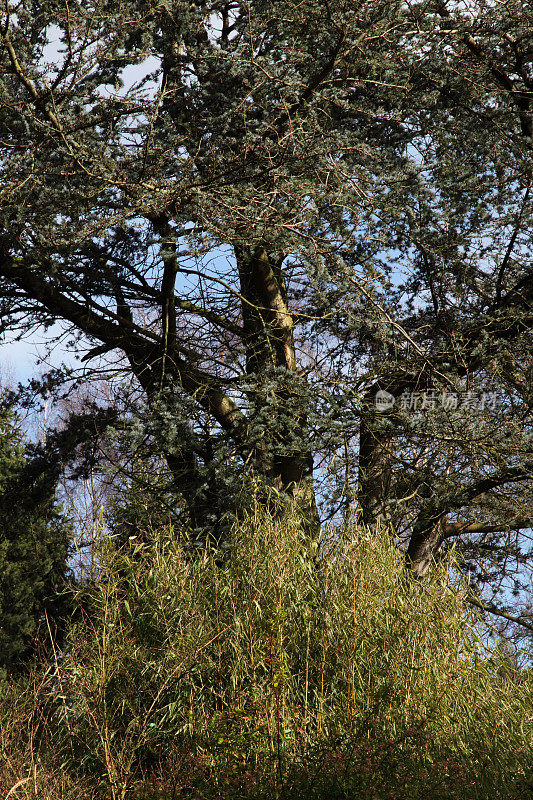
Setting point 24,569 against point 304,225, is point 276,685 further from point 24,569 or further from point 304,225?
point 24,569

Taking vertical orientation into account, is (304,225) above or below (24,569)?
above

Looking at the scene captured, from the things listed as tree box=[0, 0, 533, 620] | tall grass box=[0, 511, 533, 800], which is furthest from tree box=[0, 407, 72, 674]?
tall grass box=[0, 511, 533, 800]

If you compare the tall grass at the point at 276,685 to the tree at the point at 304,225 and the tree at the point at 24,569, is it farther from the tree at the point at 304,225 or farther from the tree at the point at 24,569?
the tree at the point at 24,569

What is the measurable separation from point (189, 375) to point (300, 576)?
7.49 feet

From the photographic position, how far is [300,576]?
478 centimetres

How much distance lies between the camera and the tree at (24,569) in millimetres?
8547

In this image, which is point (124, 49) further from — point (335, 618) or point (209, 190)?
point (335, 618)

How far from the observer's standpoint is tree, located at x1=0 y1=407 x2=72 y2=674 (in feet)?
28.0

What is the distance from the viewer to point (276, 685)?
3828mm

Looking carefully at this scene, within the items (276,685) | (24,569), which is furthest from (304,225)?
(24,569)

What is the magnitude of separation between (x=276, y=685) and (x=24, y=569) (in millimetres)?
6071

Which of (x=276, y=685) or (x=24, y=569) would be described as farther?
(x=24, y=569)

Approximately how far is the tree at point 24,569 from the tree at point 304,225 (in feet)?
9.16

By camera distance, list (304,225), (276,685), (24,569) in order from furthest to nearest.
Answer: (24,569) < (304,225) < (276,685)
